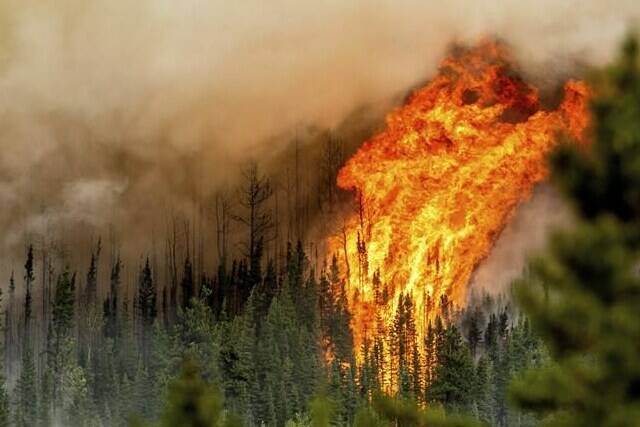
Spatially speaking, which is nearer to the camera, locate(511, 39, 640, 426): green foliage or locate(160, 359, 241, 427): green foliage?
locate(511, 39, 640, 426): green foliage

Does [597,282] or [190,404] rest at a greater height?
[597,282]

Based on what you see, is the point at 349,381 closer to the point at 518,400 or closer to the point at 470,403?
the point at 470,403

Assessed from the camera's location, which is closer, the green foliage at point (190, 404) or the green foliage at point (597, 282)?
the green foliage at point (597, 282)

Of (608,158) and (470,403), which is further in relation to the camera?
(470,403)

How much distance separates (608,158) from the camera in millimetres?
19500

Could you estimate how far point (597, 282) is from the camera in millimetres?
19156

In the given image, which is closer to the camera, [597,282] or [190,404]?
[597,282]

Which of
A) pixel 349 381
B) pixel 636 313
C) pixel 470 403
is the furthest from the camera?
pixel 349 381

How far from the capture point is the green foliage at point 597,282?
18.9 metres

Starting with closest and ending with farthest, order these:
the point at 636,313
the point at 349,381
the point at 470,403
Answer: the point at 636,313, the point at 470,403, the point at 349,381

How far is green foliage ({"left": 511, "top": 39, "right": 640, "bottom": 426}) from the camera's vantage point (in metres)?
18.9

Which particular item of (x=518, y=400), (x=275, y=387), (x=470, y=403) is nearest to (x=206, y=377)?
(x=275, y=387)

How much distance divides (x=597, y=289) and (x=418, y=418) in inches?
131

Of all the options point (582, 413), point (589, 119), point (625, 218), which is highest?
point (589, 119)
